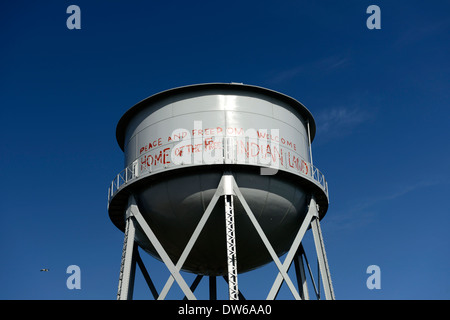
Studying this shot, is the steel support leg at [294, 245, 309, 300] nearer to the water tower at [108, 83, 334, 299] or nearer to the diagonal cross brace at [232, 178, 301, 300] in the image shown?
the water tower at [108, 83, 334, 299]

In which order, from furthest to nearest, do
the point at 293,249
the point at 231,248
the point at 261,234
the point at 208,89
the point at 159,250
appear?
the point at 208,89, the point at 293,249, the point at 159,250, the point at 261,234, the point at 231,248

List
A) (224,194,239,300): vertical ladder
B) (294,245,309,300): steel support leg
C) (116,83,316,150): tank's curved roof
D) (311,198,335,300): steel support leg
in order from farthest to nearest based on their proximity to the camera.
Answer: (294,245,309,300): steel support leg, (116,83,316,150): tank's curved roof, (311,198,335,300): steel support leg, (224,194,239,300): vertical ladder

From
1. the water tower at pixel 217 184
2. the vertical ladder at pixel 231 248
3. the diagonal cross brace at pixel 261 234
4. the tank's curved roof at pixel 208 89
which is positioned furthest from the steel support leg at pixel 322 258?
the tank's curved roof at pixel 208 89

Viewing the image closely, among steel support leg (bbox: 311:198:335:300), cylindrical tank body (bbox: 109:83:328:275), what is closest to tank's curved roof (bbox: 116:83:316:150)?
cylindrical tank body (bbox: 109:83:328:275)

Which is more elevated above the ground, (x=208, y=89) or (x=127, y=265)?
(x=208, y=89)

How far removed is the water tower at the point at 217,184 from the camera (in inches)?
690

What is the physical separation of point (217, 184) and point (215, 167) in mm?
509

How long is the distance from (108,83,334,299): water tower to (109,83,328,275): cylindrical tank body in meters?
0.03

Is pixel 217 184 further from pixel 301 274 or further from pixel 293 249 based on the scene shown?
pixel 301 274

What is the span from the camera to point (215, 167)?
17547 mm

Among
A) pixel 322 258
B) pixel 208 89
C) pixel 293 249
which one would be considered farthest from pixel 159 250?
pixel 208 89

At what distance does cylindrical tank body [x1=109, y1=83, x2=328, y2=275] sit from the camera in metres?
17.7

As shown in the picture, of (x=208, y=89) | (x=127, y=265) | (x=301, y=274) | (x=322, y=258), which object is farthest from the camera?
(x=301, y=274)
